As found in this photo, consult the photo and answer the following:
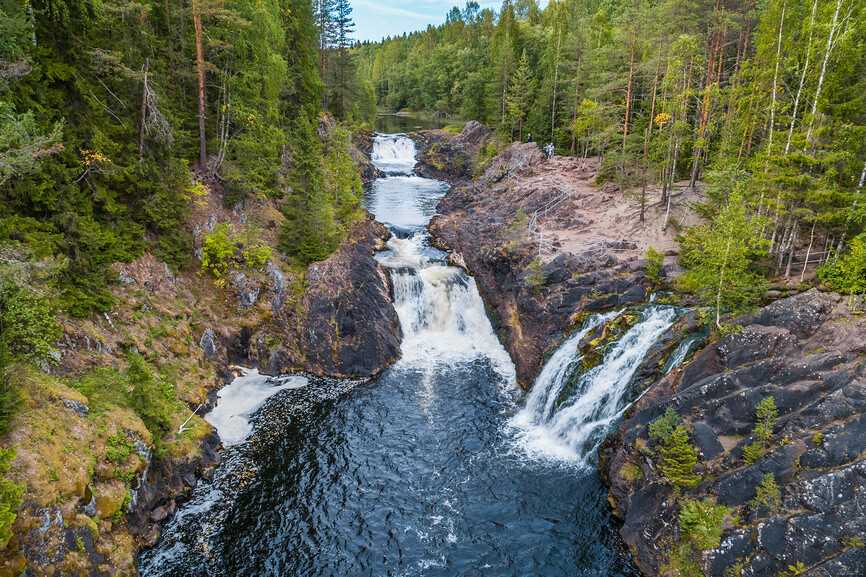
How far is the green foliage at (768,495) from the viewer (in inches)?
536

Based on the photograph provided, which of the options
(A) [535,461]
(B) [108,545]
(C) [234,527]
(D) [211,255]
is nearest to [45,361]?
(B) [108,545]

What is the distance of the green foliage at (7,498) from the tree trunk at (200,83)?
2116 cm

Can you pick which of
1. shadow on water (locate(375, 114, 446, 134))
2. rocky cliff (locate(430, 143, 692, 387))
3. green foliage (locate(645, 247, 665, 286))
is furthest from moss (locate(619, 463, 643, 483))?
shadow on water (locate(375, 114, 446, 134))

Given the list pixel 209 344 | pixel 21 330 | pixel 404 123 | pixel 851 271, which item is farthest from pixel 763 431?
pixel 404 123

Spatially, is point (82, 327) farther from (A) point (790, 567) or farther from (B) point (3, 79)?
(A) point (790, 567)

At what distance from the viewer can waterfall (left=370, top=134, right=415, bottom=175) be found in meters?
71.5

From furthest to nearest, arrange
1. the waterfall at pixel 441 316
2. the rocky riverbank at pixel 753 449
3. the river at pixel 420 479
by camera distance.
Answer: the waterfall at pixel 441 316
the river at pixel 420 479
the rocky riverbank at pixel 753 449

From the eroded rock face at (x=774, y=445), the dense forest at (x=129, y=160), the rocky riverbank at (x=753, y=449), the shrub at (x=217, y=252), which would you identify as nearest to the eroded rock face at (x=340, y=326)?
the dense forest at (x=129, y=160)

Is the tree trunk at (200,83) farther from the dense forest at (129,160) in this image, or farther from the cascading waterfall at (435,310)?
the cascading waterfall at (435,310)

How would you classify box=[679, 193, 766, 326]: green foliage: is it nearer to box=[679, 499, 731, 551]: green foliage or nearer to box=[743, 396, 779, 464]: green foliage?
box=[743, 396, 779, 464]: green foliage

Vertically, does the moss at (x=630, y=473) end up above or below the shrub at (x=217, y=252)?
below

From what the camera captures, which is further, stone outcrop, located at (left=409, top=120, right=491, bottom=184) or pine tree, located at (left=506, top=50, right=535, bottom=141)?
stone outcrop, located at (left=409, top=120, right=491, bottom=184)

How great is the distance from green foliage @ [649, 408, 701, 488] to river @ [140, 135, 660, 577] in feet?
11.1

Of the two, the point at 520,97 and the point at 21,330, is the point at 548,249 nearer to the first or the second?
the point at 21,330
